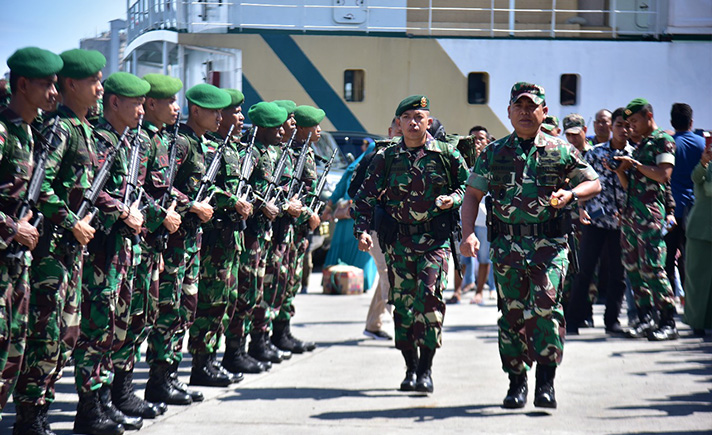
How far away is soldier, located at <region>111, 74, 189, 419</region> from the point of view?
5492 millimetres

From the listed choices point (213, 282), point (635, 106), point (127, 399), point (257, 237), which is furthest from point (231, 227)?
point (635, 106)

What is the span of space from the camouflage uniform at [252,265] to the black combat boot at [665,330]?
11.9 ft

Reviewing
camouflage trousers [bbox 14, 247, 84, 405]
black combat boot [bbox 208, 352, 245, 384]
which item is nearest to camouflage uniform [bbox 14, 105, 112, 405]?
camouflage trousers [bbox 14, 247, 84, 405]

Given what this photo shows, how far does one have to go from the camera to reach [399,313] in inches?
261

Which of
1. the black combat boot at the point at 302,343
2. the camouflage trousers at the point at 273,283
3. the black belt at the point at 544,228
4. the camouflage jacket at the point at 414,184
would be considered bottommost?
the black combat boot at the point at 302,343

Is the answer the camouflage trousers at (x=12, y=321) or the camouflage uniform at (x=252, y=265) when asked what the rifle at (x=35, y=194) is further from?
the camouflage uniform at (x=252, y=265)

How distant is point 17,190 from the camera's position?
171 inches

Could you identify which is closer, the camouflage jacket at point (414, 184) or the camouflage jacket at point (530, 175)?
the camouflage jacket at point (530, 175)

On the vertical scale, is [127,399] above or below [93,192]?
below

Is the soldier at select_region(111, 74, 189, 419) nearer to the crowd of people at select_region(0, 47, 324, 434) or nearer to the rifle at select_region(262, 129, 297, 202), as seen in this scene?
the crowd of people at select_region(0, 47, 324, 434)

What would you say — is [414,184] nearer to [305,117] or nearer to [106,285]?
[305,117]

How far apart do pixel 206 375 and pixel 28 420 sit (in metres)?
2.02

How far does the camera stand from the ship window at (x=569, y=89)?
21.0 metres

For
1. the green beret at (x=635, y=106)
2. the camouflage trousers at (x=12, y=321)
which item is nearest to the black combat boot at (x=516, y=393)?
the camouflage trousers at (x=12, y=321)
